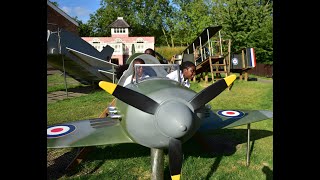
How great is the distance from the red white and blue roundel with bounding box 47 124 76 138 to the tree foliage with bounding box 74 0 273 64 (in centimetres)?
2338

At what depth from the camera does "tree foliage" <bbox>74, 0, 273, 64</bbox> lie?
25797 mm

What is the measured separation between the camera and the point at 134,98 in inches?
129

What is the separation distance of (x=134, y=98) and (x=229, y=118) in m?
2.64

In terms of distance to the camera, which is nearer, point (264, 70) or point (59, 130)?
point (59, 130)

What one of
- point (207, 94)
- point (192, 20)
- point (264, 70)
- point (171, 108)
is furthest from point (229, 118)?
point (192, 20)

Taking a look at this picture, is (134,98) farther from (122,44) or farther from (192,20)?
(192,20)

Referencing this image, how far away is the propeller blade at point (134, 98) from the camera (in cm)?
318

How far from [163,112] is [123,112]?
2.94ft

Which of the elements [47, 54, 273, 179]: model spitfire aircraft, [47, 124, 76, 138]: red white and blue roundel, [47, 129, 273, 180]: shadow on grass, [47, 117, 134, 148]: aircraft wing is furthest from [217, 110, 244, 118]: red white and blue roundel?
[47, 124, 76, 138]: red white and blue roundel

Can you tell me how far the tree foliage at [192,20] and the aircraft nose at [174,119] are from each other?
23.7 m

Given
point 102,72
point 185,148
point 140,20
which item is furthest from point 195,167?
point 140,20

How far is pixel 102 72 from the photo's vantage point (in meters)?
15.8

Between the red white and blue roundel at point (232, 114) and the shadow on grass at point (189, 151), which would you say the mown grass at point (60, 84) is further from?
the red white and blue roundel at point (232, 114)

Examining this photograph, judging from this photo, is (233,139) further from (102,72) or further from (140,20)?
(140,20)
